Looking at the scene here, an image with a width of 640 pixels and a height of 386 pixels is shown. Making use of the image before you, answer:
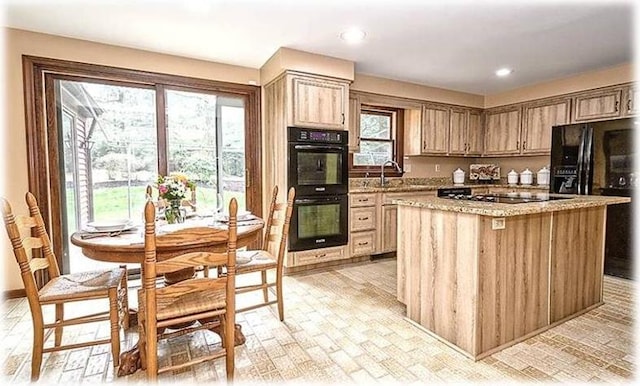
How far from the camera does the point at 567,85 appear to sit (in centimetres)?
431

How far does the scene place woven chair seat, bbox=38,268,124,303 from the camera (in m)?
1.77

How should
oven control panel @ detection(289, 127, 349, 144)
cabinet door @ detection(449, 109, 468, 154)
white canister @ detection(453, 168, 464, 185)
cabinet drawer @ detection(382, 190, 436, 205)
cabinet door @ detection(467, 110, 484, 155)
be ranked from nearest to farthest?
1. oven control panel @ detection(289, 127, 349, 144)
2. cabinet drawer @ detection(382, 190, 436, 205)
3. cabinet door @ detection(449, 109, 468, 154)
4. cabinet door @ detection(467, 110, 484, 155)
5. white canister @ detection(453, 168, 464, 185)

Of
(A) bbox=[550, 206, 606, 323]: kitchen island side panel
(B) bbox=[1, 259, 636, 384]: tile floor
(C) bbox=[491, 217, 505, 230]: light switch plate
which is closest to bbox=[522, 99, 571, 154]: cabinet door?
(A) bbox=[550, 206, 606, 323]: kitchen island side panel

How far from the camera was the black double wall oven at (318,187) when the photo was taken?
352cm

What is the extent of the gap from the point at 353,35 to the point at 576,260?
2.65 meters

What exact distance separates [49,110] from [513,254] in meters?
4.09

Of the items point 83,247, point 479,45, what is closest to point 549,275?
point 479,45

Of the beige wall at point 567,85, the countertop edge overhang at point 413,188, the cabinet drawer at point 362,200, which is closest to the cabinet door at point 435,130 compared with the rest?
the countertop edge overhang at point 413,188

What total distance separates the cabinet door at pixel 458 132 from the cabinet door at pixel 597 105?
4.53 ft

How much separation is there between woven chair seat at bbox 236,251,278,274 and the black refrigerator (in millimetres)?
3582

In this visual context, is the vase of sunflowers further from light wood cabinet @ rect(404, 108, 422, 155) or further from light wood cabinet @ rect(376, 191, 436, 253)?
light wood cabinet @ rect(404, 108, 422, 155)

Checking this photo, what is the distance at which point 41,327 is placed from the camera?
1.72m

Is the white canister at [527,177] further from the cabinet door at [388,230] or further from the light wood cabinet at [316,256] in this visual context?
the light wood cabinet at [316,256]

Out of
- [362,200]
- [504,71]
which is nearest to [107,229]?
[362,200]
